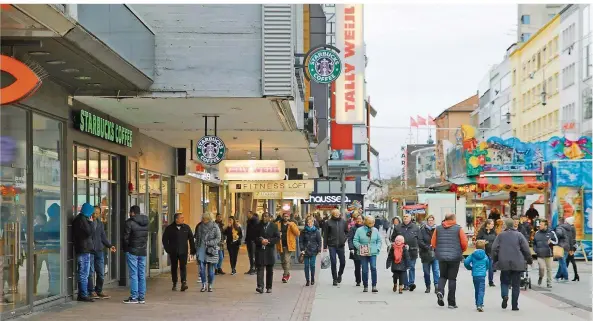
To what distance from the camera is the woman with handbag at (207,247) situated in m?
19.7

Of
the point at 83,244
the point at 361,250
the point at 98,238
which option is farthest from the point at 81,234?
the point at 361,250

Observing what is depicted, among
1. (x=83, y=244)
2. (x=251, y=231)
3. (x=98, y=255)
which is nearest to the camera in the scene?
(x=83, y=244)

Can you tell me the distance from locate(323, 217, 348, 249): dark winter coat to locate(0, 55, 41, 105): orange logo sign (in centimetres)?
1339

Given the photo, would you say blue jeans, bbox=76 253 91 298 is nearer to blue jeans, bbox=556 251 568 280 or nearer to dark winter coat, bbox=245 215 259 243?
dark winter coat, bbox=245 215 259 243

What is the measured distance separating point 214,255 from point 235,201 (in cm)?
2548

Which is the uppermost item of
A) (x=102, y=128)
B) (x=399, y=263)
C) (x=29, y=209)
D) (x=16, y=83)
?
(x=102, y=128)

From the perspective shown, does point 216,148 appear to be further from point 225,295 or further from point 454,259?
point 454,259

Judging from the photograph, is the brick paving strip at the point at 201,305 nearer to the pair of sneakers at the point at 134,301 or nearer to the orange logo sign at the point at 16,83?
the pair of sneakers at the point at 134,301

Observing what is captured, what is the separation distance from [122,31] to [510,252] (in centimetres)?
733

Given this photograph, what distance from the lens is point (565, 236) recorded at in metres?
22.5

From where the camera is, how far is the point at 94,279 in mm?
19234

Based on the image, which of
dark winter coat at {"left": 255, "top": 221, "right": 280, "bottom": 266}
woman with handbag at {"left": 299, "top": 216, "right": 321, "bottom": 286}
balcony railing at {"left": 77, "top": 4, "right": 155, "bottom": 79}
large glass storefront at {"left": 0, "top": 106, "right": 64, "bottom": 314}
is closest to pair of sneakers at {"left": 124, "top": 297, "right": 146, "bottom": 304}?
large glass storefront at {"left": 0, "top": 106, "right": 64, "bottom": 314}

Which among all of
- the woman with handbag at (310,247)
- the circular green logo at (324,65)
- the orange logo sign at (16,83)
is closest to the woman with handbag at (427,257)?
the woman with handbag at (310,247)

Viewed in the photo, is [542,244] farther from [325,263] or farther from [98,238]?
[98,238]
